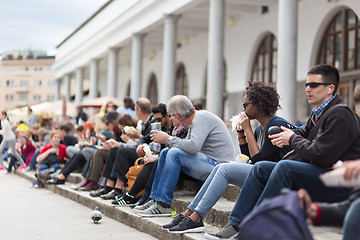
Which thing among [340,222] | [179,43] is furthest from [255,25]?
[340,222]

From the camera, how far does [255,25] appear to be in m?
18.2

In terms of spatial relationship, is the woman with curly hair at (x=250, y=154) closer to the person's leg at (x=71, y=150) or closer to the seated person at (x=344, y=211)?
the seated person at (x=344, y=211)

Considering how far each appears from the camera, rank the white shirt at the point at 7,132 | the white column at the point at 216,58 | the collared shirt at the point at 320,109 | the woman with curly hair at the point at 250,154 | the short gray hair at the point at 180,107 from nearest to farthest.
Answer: the collared shirt at the point at 320,109 → the woman with curly hair at the point at 250,154 → the short gray hair at the point at 180,107 → the white column at the point at 216,58 → the white shirt at the point at 7,132

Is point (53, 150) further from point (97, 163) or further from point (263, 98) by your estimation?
point (263, 98)

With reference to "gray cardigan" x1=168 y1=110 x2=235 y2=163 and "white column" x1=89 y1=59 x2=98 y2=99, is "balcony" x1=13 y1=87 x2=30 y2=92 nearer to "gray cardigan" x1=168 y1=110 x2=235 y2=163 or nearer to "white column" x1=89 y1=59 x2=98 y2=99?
"white column" x1=89 y1=59 x2=98 y2=99

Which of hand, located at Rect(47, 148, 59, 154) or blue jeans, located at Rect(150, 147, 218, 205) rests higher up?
blue jeans, located at Rect(150, 147, 218, 205)

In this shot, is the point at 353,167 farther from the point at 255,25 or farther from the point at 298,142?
the point at 255,25

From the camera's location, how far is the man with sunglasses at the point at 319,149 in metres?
3.46

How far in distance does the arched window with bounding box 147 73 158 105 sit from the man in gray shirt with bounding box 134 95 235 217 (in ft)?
73.7

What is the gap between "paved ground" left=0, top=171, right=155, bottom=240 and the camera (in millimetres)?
5492

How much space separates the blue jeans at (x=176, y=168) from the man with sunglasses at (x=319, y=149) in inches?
61.0

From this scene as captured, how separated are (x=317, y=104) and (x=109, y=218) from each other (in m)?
3.65

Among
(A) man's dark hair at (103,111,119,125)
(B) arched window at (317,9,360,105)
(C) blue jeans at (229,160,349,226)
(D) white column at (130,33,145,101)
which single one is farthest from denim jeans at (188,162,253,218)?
(D) white column at (130,33,145,101)

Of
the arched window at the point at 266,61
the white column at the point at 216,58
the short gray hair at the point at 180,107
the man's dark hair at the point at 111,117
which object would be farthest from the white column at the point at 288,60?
the arched window at the point at 266,61
